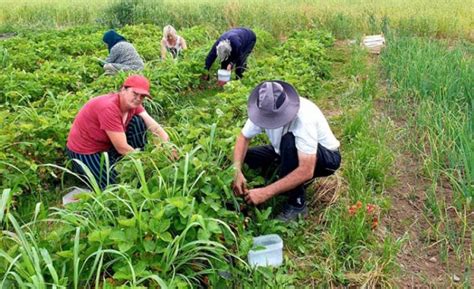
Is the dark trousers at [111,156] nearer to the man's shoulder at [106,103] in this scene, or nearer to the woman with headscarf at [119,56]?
the man's shoulder at [106,103]

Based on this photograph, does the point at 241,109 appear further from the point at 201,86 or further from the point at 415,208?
the point at 201,86

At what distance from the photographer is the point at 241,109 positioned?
4258mm

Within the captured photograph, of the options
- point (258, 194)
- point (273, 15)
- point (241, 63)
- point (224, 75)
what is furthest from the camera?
point (273, 15)

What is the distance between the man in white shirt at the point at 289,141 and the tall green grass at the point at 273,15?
283 inches

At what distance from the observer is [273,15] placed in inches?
419

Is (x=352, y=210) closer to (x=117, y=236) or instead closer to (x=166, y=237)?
(x=166, y=237)

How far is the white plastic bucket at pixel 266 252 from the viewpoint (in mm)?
2551

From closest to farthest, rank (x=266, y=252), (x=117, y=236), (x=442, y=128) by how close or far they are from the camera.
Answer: (x=117, y=236)
(x=266, y=252)
(x=442, y=128)

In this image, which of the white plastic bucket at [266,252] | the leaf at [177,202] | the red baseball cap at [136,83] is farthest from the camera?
the red baseball cap at [136,83]

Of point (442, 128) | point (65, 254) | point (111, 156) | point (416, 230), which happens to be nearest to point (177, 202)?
point (65, 254)

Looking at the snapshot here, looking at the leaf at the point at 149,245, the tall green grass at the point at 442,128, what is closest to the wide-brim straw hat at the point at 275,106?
the leaf at the point at 149,245

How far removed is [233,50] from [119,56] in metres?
1.40

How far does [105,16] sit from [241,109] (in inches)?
330

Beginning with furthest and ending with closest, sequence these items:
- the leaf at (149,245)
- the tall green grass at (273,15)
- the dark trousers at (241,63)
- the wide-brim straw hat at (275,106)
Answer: the tall green grass at (273,15)
the dark trousers at (241,63)
the wide-brim straw hat at (275,106)
the leaf at (149,245)
